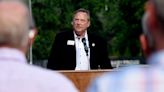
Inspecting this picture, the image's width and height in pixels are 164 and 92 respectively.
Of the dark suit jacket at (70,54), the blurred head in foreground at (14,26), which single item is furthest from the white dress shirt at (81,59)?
the blurred head in foreground at (14,26)

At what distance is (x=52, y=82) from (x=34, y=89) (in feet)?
0.25

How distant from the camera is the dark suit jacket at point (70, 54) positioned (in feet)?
28.1

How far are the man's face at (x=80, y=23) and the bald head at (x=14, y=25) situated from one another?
5.74m

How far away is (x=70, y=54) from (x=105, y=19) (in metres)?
25.8

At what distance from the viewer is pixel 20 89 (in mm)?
2717

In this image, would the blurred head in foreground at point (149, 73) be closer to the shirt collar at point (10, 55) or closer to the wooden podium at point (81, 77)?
the shirt collar at point (10, 55)

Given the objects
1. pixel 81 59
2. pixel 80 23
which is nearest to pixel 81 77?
pixel 81 59

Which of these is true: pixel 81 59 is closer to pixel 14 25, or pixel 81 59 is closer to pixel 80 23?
→ pixel 80 23

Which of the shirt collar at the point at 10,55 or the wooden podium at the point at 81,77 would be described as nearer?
the shirt collar at the point at 10,55

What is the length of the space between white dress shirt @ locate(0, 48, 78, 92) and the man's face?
579 centimetres

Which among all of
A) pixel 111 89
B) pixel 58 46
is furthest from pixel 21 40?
pixel 58 46

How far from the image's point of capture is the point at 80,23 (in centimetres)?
876

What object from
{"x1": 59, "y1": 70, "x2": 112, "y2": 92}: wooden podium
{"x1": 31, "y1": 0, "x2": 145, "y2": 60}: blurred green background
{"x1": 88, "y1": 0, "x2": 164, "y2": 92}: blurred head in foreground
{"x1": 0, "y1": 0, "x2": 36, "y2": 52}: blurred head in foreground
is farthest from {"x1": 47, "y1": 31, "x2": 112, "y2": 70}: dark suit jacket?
{"x1": 31, "y1": 0, "x2": 145, "y2": 60}: blurred green background

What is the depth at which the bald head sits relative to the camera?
9.08 feet
